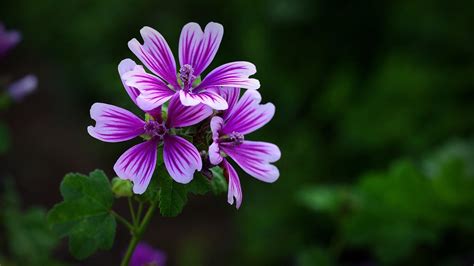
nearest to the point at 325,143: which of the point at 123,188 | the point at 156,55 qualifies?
the point at 123,188

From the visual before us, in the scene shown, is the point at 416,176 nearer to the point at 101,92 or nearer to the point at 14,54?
the point at 101,92

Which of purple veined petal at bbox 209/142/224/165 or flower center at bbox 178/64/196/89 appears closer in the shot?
purple veined petal at bbox 209/142/224/165

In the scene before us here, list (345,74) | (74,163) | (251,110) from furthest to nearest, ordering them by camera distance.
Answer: (74,163), (345,74), (251,110)

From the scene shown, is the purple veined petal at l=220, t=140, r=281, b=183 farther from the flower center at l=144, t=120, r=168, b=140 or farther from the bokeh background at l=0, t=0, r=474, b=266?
the bokeh background at l=0, t=0, r=474, b=266

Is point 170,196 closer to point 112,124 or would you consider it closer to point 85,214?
point 112,124

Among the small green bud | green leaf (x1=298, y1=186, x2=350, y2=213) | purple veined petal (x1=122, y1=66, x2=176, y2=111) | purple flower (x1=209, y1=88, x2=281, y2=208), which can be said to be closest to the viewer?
purple veined petal (x1=122, y1=66, x2=176, y2=111)

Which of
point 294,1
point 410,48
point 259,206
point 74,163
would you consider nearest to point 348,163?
point 259,206

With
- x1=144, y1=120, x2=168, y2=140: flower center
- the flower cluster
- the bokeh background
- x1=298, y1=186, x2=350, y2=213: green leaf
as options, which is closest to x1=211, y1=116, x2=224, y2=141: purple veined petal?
the flower cluster
